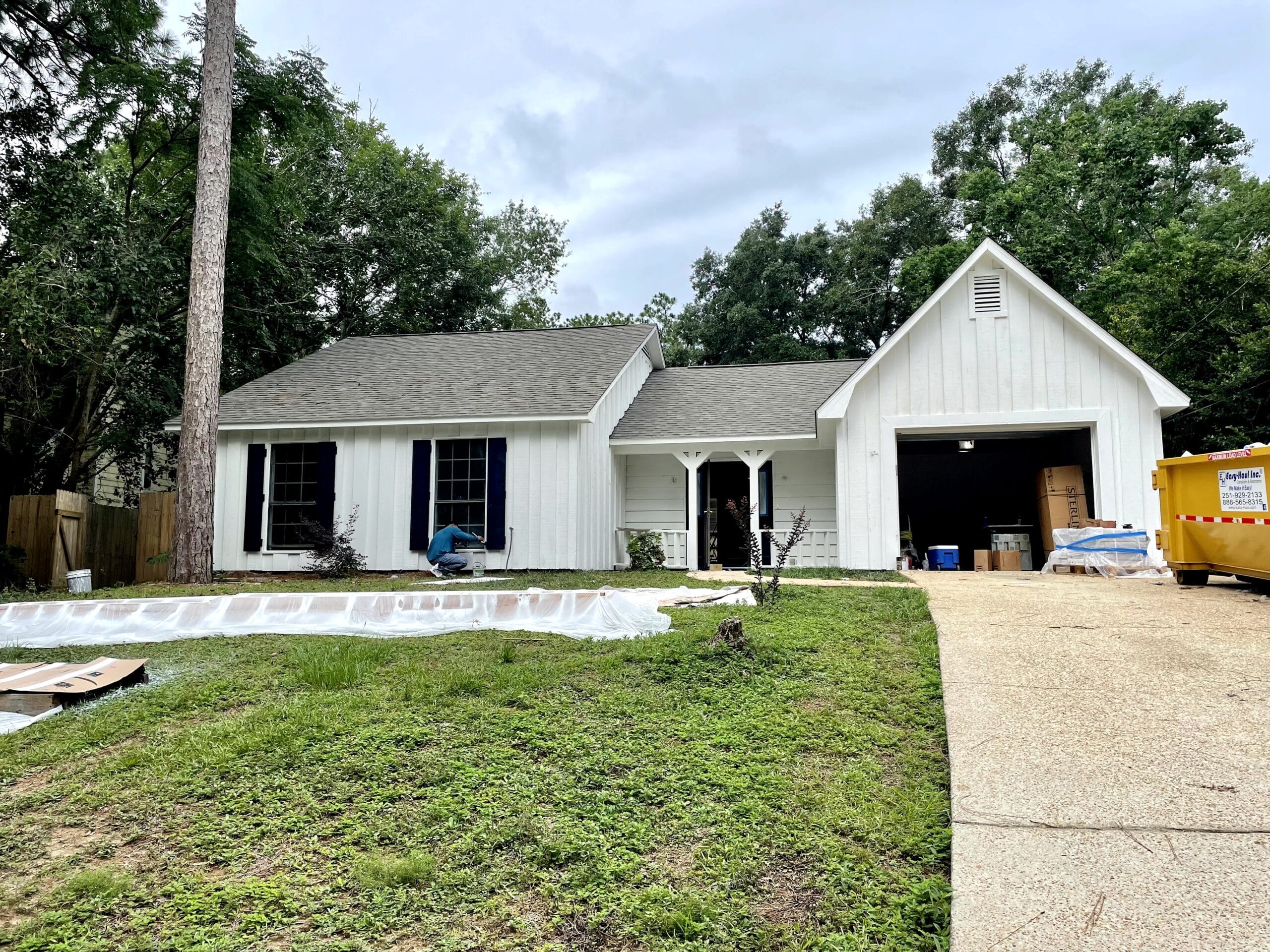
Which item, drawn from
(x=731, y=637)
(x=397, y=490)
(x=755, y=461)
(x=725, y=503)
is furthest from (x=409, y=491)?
(x=731, y=637)

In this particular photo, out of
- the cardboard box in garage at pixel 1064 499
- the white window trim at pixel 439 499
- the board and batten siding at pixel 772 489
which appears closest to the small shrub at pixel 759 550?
the white window trim at pixel 439 499

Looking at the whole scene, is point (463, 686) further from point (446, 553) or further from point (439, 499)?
point (439, 499)

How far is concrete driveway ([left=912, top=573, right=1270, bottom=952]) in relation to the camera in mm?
2506

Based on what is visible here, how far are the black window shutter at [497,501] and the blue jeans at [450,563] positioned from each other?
665mm

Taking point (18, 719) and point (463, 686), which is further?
point (463, 686)

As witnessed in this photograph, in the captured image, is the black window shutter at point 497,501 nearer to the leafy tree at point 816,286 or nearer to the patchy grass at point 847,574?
the patchy grass at point 847,574

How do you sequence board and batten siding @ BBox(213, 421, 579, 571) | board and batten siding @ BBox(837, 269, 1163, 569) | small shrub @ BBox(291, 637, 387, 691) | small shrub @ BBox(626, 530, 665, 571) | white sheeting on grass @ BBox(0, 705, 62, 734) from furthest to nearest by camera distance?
small shrub @ BBox(626, 530, 665, 571), board and batten siding @ BBox(213, 421, 579, 571), board and batten siding @ BBox(837, 269, 1163, 569), small shrub @ BBox(291, 637, 387, 691), white sheeting on grass @ BBox(0, 705, 62, 734)

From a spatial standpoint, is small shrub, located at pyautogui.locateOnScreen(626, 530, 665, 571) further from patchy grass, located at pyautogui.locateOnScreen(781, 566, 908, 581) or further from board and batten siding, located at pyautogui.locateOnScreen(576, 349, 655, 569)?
patchy grass, located at pyautogui.locateOnScreen(781, 566, 908, 581)

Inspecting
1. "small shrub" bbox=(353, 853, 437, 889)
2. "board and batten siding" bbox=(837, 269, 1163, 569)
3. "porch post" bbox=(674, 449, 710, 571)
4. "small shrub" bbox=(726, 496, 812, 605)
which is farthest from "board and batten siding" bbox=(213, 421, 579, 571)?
"small shrub" bbox=(353, 853, 437, 889)

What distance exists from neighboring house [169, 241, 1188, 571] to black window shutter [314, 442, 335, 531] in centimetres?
3

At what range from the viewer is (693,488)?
569 inches

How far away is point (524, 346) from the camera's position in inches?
669

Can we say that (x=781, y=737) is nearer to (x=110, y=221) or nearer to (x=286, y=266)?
(x=110, y=221)

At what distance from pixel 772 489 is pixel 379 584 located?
7.53 metres
